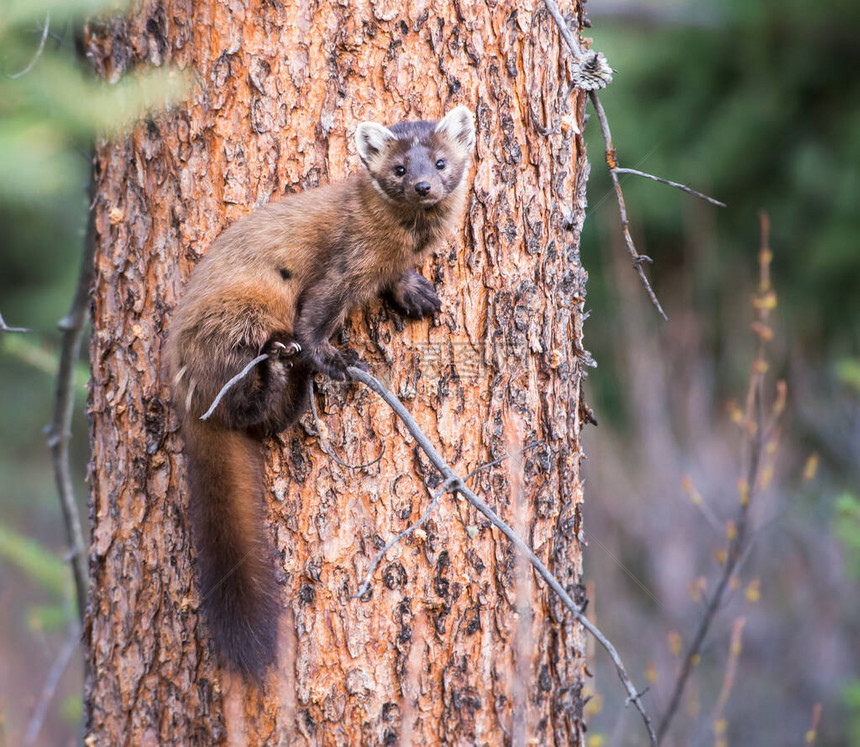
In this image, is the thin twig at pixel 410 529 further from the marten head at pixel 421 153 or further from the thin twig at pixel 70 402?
the thin twig at pixel 70 402

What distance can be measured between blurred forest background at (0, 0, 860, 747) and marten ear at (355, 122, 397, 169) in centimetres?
272

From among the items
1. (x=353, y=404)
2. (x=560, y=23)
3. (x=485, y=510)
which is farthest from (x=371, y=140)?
(x=485, y=510)

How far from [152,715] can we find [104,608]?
0.37m

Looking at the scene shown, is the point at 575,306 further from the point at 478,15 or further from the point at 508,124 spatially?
the point at 478,15

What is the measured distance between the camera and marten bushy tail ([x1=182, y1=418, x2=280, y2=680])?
2.53 meters

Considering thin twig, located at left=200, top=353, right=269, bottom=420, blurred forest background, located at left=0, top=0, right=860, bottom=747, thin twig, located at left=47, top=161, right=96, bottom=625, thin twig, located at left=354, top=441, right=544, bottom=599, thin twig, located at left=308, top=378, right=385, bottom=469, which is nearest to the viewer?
thin twig, located at left=354, top=441, right=544, bottom=599

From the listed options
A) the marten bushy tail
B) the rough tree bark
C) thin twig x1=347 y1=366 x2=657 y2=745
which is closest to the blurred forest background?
the rough tree bark

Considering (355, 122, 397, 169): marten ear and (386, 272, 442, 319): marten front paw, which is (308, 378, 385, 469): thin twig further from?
(355, 122, 397, 169): marten ear

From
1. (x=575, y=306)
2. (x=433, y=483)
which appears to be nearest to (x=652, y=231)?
(x=575, y=306)

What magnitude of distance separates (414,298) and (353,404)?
0.37 metres

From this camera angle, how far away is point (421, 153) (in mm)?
2750

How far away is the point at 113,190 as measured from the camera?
113 inches

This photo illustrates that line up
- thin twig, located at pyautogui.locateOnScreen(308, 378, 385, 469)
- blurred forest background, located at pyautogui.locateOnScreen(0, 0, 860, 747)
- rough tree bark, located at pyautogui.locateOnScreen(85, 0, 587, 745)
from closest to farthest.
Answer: thin twig, located at pyautogui.locateOnScreen(308, 378, 385, 469) → rough tree bark, located at pyautogui.locateOnScreen(85, 0, 587, 745) → blurred forest background, located at pyautogui.locateOnScreen(0, 0, 860, 747)

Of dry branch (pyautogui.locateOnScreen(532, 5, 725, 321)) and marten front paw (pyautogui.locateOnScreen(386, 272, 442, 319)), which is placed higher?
dry branch (pyautogui.locateOnScreen(532, 5, 725, 321))
